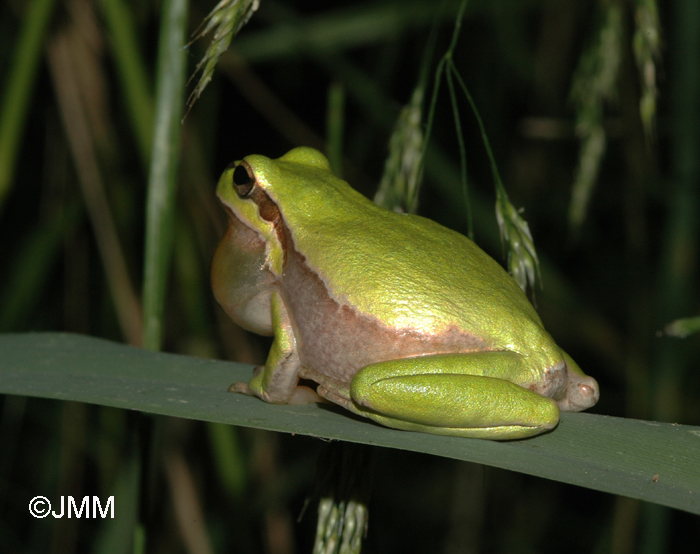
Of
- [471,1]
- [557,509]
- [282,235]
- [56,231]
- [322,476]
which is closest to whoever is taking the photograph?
[322,476]

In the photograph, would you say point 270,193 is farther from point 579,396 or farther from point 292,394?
point 579,396

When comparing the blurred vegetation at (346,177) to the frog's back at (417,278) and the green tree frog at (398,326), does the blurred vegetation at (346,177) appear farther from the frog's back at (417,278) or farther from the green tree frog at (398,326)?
the frog's back at (417,278)

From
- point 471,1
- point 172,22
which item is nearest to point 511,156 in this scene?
point 471,1

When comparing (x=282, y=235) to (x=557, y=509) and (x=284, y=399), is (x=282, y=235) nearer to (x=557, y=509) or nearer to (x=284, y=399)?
(x=284, y=399)

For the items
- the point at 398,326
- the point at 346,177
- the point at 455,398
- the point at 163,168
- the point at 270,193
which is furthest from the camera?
the point at 346,177

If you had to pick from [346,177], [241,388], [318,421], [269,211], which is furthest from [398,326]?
[346,177]

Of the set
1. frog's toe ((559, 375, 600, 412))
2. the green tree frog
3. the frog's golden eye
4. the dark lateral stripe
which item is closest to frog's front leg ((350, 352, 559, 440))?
the green tree frog
